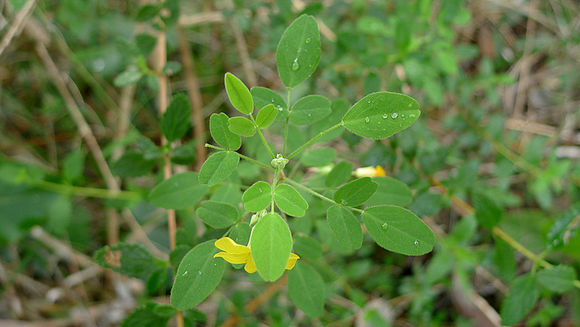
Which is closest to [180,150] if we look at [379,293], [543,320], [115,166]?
[115,166]

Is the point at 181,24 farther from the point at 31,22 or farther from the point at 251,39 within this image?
the point at 31,22

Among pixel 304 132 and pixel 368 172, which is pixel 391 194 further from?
pixel 304 132

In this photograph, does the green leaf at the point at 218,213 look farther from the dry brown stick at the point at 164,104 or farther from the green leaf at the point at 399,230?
the dry brown stick at the point at 164,104

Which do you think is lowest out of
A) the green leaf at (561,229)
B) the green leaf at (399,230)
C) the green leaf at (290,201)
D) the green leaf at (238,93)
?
the green leaf at (561,229)

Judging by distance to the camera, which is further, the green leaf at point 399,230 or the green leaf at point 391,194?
the green leaf at point 391,194

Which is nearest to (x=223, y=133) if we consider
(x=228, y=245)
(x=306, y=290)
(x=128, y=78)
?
(x=228, y=245)

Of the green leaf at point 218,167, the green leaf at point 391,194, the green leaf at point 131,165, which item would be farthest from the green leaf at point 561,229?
the green leaf at point 131,165

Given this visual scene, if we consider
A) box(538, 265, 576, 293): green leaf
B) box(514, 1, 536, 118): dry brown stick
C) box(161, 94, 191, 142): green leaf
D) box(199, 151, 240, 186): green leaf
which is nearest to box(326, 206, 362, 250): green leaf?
box(199, 151, 240, 186): green leaf

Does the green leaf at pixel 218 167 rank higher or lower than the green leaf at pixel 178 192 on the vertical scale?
higher
